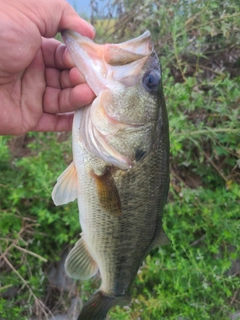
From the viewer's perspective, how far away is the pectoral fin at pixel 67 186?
165 centimetres

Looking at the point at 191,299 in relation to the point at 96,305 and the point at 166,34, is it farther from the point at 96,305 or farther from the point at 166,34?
the point at 166,34

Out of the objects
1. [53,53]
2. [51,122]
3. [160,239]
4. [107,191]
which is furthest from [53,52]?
[160,239]

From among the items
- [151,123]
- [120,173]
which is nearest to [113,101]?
[151,123]

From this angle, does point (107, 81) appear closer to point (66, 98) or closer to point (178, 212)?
point (66, 98)

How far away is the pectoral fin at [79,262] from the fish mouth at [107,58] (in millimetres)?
832

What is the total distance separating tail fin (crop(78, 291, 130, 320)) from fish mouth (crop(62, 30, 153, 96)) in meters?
1.08

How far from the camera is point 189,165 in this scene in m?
3.02

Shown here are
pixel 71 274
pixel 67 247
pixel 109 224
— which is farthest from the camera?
pixel 67 247

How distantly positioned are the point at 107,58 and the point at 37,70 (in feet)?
1.69

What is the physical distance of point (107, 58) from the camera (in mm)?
1436

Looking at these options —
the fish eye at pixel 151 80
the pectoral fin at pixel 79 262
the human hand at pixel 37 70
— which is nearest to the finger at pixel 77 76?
the human hand at pixel 37 70

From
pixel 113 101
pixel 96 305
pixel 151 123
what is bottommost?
pixel 96 305

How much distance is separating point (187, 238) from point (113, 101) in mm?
1432

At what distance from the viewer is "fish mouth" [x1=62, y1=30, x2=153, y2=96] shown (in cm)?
144
